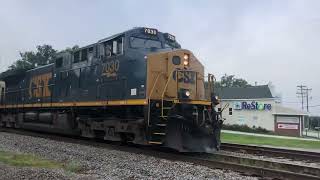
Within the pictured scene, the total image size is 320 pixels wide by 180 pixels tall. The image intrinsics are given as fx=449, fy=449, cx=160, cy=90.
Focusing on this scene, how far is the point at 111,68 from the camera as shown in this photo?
16.0 m

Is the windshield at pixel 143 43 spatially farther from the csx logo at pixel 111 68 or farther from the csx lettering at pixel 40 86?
the csx lettering at pixel 40 86

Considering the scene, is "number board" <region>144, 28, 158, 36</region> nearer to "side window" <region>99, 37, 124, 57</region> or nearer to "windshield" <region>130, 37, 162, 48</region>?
"windshield" <region>130, 37, 162, 48</region>

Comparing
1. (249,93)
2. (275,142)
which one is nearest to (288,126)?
(249,93)

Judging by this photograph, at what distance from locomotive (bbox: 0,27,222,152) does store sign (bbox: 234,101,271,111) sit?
46.0m

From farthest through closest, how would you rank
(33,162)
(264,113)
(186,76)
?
(264,113) < (186,76) < (33,162)

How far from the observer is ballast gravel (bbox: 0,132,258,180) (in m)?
9.87

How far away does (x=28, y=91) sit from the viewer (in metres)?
24.9

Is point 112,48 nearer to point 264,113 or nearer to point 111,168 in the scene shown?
point 111,168

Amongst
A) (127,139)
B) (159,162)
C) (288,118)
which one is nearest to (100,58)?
(127,139)

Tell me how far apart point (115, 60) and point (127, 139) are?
2841 mm

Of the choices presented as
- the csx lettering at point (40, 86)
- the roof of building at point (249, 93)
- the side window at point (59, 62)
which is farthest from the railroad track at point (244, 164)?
the roof of building at point (249, 93)

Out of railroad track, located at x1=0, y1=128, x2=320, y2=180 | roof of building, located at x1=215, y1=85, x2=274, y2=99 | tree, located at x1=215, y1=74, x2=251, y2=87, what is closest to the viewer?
railroad track, located at x1=0, y1=128, x2=320, y2=180

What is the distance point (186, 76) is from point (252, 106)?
5009 cm

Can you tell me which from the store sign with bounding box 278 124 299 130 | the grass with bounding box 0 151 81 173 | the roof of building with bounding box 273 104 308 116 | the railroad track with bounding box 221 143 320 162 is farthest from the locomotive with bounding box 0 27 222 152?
the roof of building with bounding box 273 104 308 116
